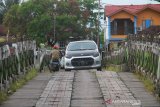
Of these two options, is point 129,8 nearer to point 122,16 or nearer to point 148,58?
point 122,16

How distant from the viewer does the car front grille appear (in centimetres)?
2522

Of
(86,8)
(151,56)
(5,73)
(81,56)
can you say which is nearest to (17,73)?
(5,73)

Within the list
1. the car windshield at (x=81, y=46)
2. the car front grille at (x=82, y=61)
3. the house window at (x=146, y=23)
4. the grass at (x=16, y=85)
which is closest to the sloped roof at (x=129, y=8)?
the house window at (x=146, y=23)

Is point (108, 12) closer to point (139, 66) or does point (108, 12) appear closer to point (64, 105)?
point (139, 66)

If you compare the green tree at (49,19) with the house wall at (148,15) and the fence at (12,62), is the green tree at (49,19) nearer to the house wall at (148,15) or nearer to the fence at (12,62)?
the house wall at (148,15)

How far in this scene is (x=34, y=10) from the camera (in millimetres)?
66938

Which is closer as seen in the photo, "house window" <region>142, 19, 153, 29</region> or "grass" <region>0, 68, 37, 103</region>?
"grass" <region>0, 68, 37, 103</region>

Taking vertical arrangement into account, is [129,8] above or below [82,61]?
above

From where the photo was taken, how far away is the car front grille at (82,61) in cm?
2522

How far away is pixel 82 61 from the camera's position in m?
25.2

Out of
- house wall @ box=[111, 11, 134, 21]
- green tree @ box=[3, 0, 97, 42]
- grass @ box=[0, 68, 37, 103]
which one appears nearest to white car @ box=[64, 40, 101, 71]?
grass @ box=[0, 68, 37, 103]

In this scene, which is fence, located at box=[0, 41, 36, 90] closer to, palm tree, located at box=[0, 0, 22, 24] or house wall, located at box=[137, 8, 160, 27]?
house wall, located at box=[137, 8, 160, 27]

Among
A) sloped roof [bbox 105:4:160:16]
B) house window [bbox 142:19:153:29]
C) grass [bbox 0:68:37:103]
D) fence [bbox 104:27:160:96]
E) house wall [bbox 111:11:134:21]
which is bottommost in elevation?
grass [bbox 0:68:37:103]

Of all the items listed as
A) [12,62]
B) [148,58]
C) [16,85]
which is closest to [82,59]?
[148,58]
